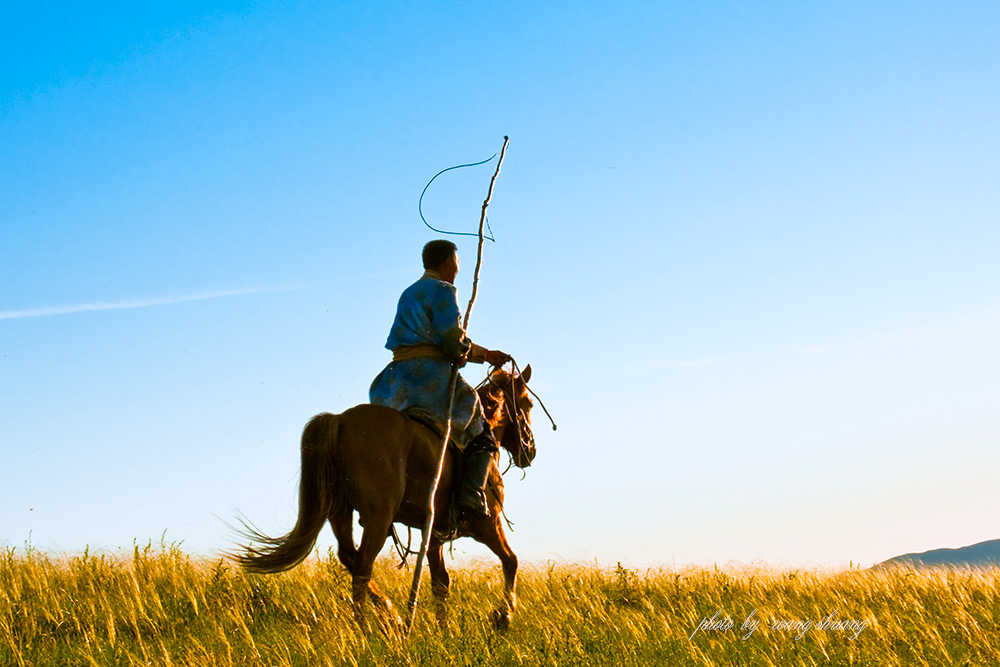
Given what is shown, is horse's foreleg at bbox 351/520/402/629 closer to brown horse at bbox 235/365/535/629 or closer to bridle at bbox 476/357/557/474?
brown horse at bbox 235/365/535/629

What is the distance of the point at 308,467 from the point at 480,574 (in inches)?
153

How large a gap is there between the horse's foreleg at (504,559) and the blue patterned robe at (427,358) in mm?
785

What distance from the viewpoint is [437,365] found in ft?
23.7

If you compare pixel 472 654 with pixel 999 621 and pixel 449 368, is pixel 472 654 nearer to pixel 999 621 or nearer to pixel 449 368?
pixel 449 368

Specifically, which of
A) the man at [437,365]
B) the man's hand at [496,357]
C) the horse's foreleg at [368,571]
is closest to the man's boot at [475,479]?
the man at [437,365]

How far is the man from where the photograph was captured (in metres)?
7.14

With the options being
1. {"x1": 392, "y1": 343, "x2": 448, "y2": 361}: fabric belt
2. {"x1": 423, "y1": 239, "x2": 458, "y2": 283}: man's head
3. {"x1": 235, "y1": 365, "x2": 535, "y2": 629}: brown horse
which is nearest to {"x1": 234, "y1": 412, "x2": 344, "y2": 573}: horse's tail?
{"x1": 235, "y1": 365, "x2": 535, "y2": 629}: brown horse

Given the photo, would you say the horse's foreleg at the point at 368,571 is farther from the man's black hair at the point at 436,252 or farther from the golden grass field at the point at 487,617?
the man's black hair at the point at 436,252

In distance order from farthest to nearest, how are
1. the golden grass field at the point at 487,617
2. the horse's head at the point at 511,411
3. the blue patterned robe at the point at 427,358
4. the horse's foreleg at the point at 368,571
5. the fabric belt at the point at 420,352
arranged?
the horse's head at the point at 511,411 → the fabric belt at the point at 420,352 → the blue patterned robe at the point at 427,358 → the horse's foreleg at the point at 368,571 → the golden grass field at the point at 487,617

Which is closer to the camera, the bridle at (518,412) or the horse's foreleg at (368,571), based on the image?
the horse's foreleg at (368,571)

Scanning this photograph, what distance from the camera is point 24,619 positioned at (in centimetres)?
741

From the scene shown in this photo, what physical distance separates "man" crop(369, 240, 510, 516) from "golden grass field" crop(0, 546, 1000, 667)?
1.11 metres

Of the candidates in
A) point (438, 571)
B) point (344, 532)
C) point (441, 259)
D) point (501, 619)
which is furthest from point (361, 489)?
point (441, 259)

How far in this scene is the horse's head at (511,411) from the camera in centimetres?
811
